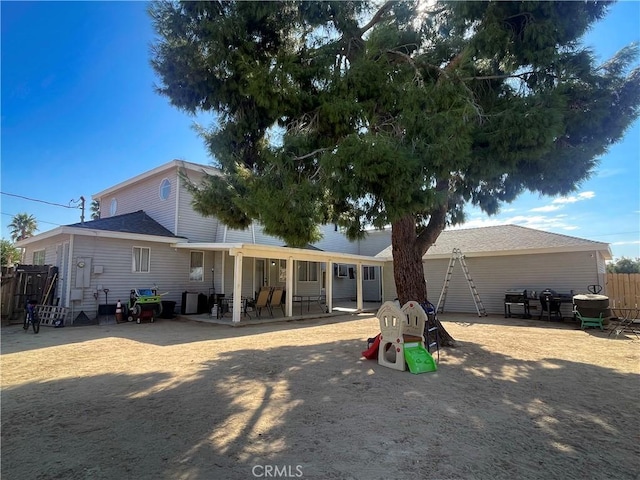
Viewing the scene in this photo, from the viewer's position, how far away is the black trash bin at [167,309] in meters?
12.7

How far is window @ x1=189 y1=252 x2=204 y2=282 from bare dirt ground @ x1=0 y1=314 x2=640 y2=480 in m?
7.17

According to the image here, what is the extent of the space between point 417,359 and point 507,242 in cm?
1163

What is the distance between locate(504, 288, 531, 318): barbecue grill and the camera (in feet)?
42.6

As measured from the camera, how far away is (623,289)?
476 inches

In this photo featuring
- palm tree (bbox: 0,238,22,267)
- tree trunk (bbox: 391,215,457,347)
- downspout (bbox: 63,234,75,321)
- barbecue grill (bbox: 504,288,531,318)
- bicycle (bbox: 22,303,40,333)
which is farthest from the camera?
palm tree (bbox: 0,238,22,267)

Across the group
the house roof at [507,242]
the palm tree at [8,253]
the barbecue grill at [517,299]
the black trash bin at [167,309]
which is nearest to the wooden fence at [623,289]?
the house roof at [507,242]

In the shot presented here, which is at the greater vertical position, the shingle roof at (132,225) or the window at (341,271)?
the shingle roof at (132,225)

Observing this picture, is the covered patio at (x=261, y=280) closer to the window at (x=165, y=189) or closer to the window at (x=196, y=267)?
the window at (x=196, y=267)

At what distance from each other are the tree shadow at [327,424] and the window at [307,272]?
12621mm

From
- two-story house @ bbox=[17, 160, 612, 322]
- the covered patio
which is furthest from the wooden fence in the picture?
the covered patio

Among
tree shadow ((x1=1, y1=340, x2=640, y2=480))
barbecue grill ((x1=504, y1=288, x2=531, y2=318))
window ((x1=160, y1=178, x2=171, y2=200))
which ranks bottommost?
tree shadow ((x1=1, y1=340, x2=640, y2=480))

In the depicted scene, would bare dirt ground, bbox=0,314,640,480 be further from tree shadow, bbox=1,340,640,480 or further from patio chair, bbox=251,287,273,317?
patio chair, bbox=251,287,273,317

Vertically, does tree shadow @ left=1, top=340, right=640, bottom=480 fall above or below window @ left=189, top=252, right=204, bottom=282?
below

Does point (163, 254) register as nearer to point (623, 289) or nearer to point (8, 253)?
point (623, 289)
